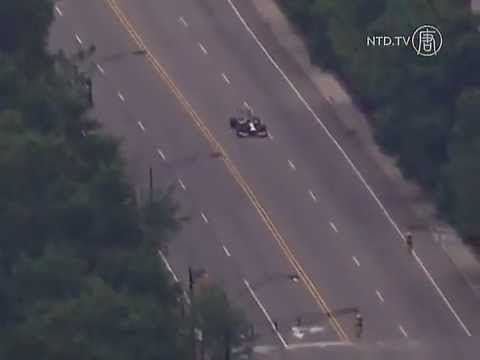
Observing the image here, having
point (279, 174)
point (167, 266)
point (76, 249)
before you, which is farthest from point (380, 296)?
point (76, 249)

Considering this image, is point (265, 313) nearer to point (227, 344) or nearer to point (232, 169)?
point (227, 344)

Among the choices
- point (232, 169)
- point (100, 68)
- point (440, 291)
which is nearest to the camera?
point (440, 291)

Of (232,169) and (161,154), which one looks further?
(161,154)

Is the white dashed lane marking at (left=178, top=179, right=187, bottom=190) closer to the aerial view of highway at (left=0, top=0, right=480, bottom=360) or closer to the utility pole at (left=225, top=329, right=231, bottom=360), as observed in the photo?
the aerial view of highway at (left=0, top=0, right=480, bottom=360)

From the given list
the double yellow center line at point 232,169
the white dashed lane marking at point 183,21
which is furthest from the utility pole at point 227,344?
the white dashed lane marking at point 183,21

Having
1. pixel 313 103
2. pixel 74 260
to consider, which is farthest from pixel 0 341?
pixel 313 103

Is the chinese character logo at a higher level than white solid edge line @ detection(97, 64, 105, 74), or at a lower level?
higher

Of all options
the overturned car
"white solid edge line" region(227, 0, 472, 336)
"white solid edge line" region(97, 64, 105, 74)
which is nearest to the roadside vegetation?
"white solid edge line" region(227, 0, 472, 336)
